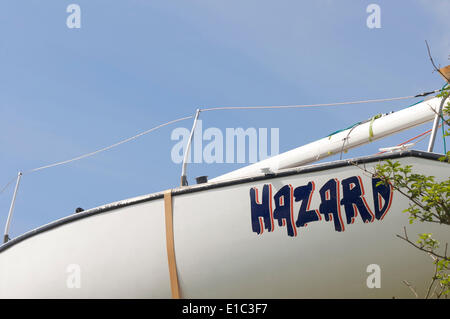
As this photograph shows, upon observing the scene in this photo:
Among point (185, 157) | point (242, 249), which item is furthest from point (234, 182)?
point (185, 157)

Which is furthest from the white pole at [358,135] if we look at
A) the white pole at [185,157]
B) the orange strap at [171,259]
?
the orange strap at [171,259]

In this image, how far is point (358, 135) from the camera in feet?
25.5

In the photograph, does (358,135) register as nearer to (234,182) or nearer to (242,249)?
(234,182)

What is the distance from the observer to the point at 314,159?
26.4 feet

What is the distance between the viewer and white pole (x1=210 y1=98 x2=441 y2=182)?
7.57 m

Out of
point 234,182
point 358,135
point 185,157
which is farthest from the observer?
point 358,135

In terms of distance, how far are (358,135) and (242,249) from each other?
2.47 metres

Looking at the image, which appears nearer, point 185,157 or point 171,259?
point 171,259

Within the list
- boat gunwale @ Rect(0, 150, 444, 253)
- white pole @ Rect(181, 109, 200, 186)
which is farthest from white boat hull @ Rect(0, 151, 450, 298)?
white pole @ Rect(181, 109, 200, 186)

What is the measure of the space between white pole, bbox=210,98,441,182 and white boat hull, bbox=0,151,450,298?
1095 millimetres

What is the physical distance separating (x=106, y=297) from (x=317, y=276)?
7.45ft

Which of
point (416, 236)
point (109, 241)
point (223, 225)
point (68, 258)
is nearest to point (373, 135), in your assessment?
point (416, 236)

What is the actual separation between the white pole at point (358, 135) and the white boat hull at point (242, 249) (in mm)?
1095
